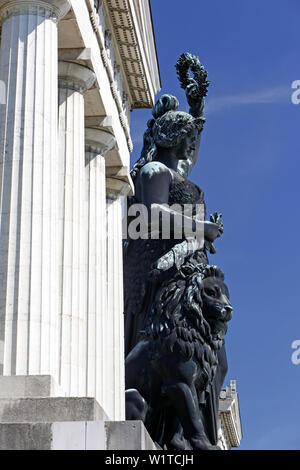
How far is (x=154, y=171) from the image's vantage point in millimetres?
27672

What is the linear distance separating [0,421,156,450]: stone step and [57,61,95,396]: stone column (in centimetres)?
450

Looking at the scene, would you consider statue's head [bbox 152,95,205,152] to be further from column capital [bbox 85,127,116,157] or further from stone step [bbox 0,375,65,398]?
stone step [bbox 0,375,65,398]

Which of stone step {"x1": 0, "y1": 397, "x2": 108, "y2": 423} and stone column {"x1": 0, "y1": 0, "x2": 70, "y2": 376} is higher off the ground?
stone column {"x1": 0, "y1": 0, "x2": 70, "y2": 376}

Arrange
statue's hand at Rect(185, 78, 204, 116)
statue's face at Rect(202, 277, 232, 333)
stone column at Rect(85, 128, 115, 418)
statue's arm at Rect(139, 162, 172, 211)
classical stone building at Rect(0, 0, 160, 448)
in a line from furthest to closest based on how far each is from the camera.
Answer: statue's hand at Rect(185, 78, 204, 116) < statue's arm at Rect(139, 162, 172, 211) < statue's face at Rect(202, 277, 232, 333) < stone column at Rect(85, 128, 115, 418) < classical stone building at Rect(0, 0, 160, 448)

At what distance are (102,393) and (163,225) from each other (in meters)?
5.65

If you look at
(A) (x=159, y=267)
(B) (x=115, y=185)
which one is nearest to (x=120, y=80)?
(B) (x=115, y=185)

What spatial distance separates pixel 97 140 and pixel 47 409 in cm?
1080

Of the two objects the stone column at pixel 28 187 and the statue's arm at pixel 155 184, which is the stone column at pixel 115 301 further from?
the stone column at pixel 28 187

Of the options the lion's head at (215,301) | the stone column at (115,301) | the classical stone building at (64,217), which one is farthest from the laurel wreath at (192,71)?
the lion's head at (215,301)

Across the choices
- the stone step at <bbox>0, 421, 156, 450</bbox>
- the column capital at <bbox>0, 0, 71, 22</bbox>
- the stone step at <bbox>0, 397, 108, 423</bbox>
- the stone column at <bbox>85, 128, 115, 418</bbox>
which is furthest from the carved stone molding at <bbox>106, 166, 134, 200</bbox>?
the stone step at <bbox>0, 421, 156, 450</bbox>

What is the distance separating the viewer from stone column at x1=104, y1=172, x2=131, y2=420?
23953 mm

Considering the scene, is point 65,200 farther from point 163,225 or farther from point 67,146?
point 163,225

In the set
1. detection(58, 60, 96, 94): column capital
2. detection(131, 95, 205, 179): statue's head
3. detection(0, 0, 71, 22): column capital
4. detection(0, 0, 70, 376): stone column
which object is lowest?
detection(0, 0, 70, 376): stone column
